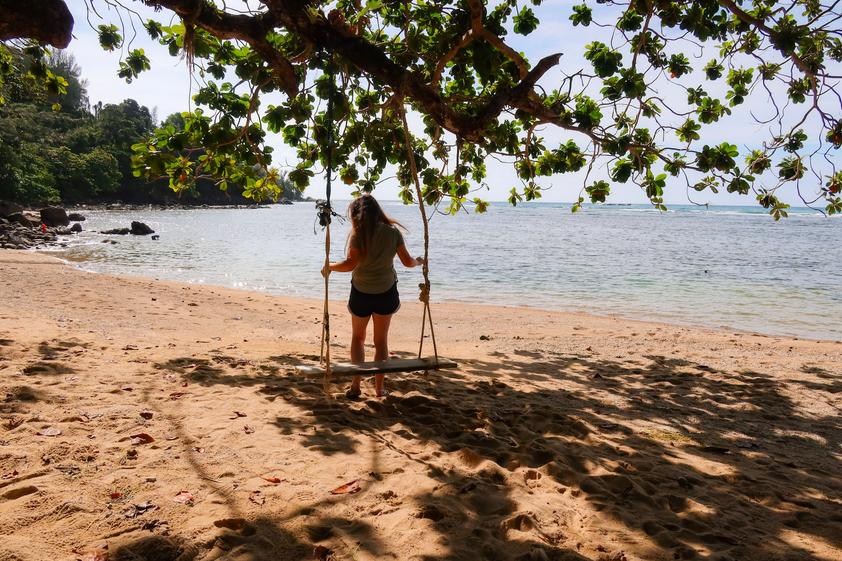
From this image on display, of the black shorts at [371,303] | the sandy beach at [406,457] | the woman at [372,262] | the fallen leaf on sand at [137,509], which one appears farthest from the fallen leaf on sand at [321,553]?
the black shorts at [371,303]

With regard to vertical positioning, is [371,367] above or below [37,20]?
below

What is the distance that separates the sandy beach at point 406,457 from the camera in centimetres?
275

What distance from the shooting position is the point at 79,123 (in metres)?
63.7

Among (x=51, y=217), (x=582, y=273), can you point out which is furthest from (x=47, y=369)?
(x=51, y=217)

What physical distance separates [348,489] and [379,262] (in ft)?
6.86

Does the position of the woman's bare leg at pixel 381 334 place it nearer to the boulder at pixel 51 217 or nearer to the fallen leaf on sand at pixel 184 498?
the fallen leaf on sand at pixel 184 498

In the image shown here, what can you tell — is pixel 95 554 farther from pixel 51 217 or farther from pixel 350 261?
pixel 51 217

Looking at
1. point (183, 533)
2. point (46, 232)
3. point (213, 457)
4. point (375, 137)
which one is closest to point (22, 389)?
point (213, 457)

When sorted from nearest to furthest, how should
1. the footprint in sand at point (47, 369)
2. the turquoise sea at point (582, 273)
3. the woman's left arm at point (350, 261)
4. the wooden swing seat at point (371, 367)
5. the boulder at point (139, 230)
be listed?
the wooden swing seat at point (371, 367) → the woman's left arm at point (350, 261) → the footprint in sand at point (47, 369) → the turquoise sea at point (582, 273) → the boulder at point (139, 230)

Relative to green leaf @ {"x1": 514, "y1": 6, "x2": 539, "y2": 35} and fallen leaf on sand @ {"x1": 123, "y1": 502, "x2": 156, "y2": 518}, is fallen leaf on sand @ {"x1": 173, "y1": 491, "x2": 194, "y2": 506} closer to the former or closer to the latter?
fallen leaf on sand @ {"x1": 123, "y1": 502, "x2": 156, "y2": 518}

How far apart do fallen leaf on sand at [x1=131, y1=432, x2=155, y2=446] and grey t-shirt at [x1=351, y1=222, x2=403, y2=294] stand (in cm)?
197

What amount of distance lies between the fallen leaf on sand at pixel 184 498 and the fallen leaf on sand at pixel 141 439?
0.83 metres

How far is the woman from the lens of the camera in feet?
15.6

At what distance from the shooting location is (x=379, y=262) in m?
4.83
